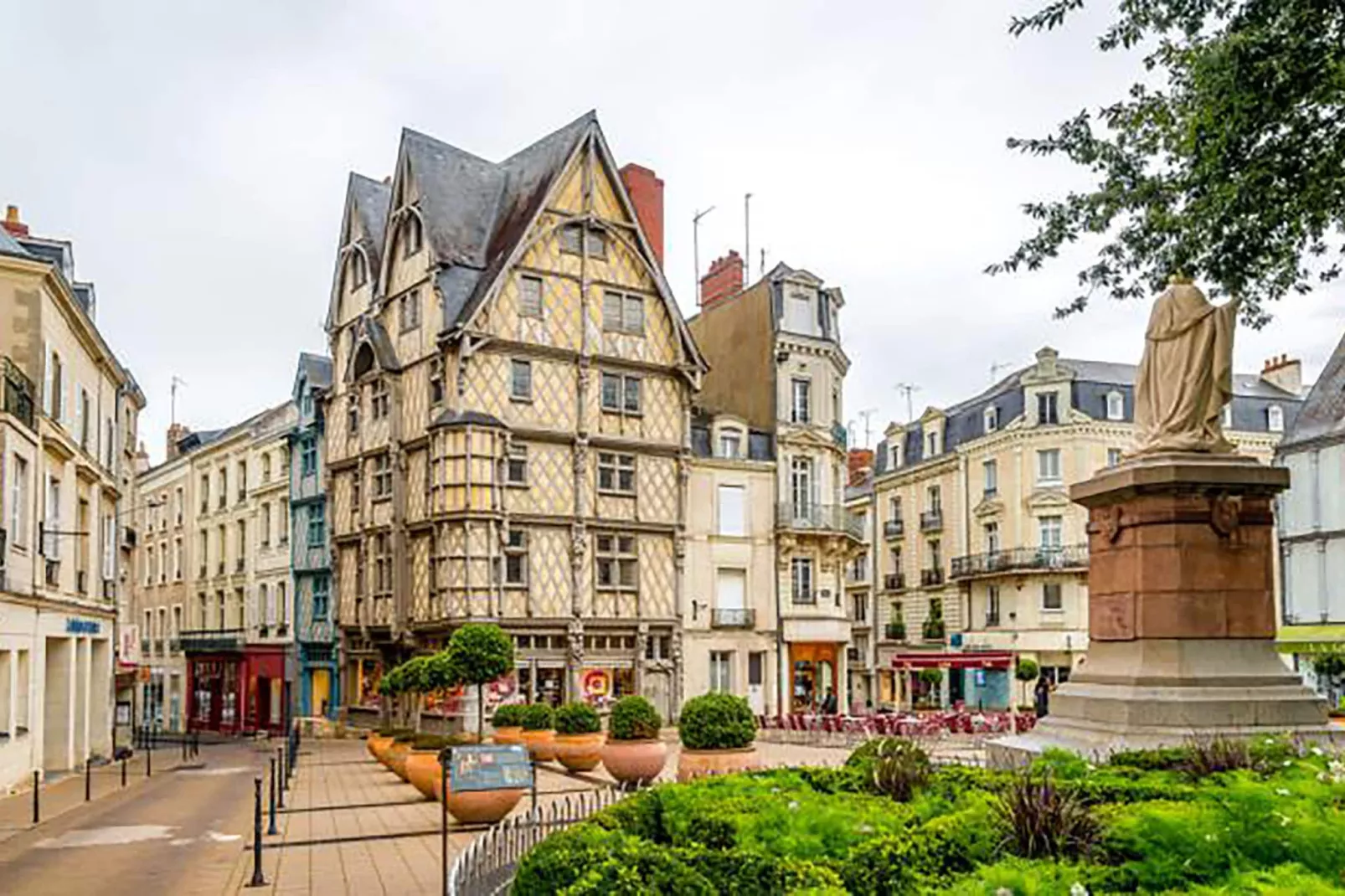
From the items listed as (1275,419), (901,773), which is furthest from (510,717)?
(1275,419)

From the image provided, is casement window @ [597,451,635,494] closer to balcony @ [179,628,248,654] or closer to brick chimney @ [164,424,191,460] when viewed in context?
balcony @ [179,628,248,654]

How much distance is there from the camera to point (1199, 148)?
37.5 ft

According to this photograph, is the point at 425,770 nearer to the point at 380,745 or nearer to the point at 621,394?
the point at 380,745

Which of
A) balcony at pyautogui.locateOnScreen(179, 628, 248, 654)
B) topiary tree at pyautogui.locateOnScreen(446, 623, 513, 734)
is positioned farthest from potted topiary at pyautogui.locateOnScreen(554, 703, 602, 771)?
balcony at pyautogui.locateOnScreen(179, 628, 248, 654)

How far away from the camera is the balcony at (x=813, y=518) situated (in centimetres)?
3766

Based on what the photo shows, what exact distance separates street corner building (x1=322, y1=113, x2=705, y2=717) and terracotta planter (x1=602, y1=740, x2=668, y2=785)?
12633 millimetres

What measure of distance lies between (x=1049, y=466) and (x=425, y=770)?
100ft

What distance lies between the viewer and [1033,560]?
43625 millimetres

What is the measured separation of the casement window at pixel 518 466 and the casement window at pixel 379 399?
4708 mm

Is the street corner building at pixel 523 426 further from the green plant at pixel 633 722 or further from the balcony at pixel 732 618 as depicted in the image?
the green plant at pixel 633 722

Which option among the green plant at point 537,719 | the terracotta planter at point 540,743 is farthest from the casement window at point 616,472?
the terracotta planter at point 540,743

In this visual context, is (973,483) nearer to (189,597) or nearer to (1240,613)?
(189,597)

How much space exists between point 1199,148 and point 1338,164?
113 centimetres

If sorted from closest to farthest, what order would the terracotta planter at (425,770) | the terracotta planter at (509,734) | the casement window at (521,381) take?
the terracotta planter at (425,770) < the terracotta planter at (509,734) < the casement window at (521,381)
